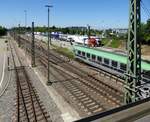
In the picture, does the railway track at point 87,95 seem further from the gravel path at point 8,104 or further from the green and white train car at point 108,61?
the gravel path at point 8,104

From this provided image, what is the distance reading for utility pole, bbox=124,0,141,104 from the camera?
51.6 feet

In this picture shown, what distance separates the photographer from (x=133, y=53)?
16312mm

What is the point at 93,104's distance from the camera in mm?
23484

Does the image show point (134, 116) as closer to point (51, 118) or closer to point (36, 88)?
point (51, 118)

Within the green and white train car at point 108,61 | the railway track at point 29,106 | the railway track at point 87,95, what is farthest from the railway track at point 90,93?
the railway track at point 29,106

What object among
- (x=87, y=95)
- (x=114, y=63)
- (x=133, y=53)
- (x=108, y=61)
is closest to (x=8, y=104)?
(x=87, y=95)

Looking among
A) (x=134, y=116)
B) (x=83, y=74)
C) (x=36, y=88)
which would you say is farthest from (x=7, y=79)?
(x=134, y=116)

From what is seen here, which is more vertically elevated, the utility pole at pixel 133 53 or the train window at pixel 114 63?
the utility pole at pixel 133 53

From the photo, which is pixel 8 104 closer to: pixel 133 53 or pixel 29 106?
pixel 29 106

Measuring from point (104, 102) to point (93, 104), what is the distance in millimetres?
1032

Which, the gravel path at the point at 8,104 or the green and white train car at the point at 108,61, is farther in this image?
the green and white train car at the point at 108,61

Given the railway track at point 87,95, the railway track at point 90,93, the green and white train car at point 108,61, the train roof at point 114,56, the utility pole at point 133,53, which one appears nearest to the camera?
the utility pole at point 133,53

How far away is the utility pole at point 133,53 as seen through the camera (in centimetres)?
1574

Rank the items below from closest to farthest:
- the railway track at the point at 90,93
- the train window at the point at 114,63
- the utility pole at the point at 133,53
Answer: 1. the utility pole at the point at 133,53
2. the railway track at the point at 90,93
3. the train window at the point at 114,63
